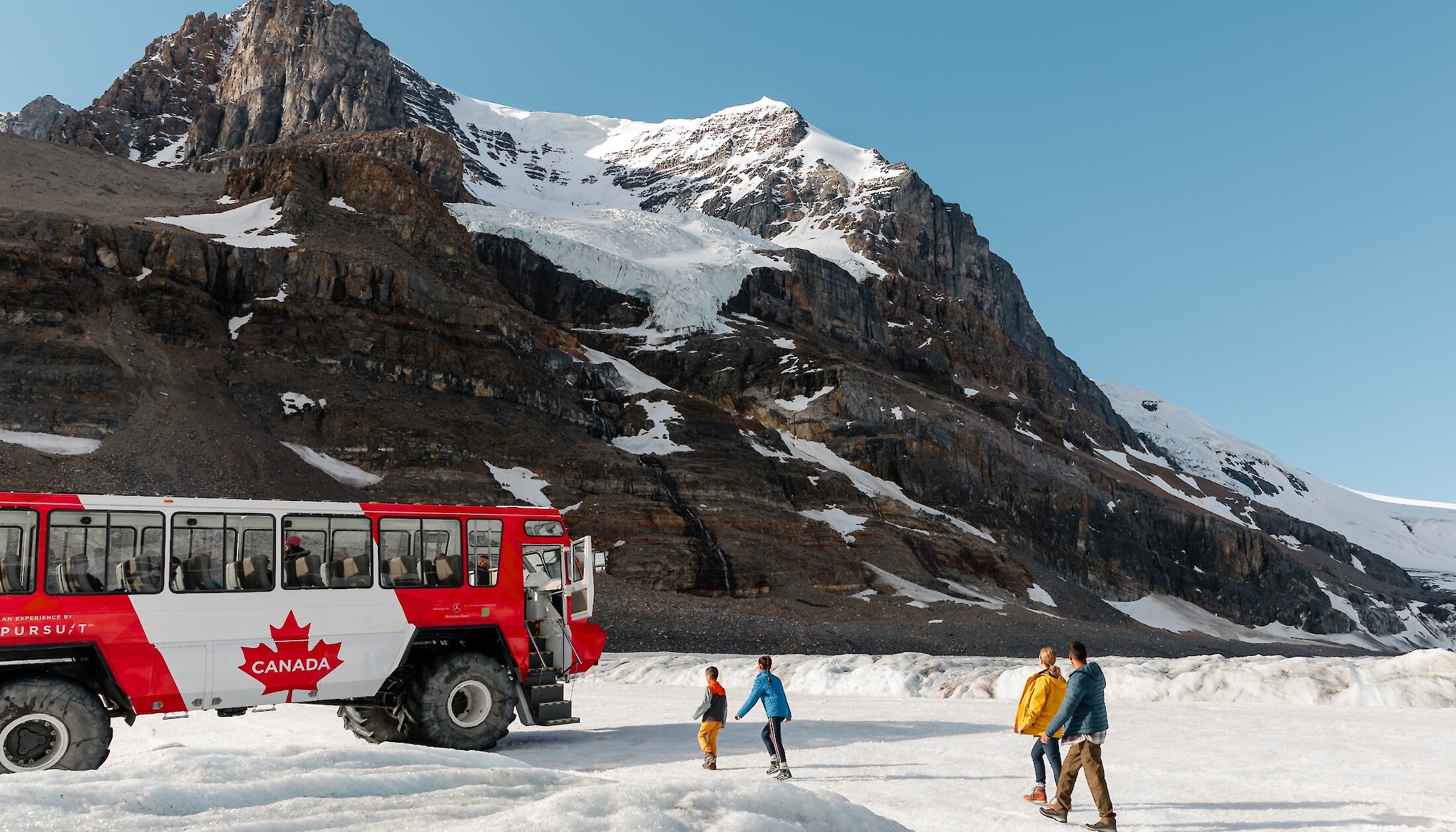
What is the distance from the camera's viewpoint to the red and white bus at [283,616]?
40.0ft

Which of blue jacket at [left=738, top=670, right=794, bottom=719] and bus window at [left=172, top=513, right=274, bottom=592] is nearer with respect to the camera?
blue jacket at [left=738, top=670, right=794, bottom=719]

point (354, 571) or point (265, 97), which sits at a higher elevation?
point (265, 97)

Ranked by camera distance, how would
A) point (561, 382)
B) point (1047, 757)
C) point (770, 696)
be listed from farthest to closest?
point (561, 382) < point (770, 696) < point (1047, 757)

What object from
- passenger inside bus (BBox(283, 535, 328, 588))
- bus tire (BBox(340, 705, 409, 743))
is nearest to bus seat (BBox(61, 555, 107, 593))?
passenger inside bus (BBox(283, 535, 328, 588))

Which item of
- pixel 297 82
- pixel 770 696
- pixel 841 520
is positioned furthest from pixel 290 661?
pixel 297 82

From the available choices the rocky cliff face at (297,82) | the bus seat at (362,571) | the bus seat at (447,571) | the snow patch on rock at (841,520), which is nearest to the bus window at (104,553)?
the bus seat at (362,571)

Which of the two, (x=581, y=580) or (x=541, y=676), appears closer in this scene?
(x=541, y=676)

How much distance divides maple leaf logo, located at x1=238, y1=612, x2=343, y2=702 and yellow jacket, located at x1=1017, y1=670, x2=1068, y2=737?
9733 millimetres

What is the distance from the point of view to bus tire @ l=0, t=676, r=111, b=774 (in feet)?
38.4

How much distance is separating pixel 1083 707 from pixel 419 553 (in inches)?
390

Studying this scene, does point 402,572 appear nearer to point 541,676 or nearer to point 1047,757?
point 541,676

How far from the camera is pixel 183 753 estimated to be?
8.53m

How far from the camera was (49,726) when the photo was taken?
1191 cm

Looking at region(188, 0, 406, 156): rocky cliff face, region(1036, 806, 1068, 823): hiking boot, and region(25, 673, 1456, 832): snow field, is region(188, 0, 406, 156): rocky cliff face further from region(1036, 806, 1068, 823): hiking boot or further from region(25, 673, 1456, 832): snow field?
region(1036, 806, 1068, 823): hiking boot
